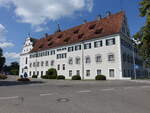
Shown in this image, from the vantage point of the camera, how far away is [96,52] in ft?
113

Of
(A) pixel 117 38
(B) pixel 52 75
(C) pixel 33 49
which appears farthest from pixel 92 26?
(C) pixel 33 49

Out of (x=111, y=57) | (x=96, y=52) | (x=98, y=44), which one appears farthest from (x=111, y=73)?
(x=98, y=44)

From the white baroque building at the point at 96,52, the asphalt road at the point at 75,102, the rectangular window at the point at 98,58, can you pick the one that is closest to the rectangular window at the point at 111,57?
the white baroque building at the point at 96,52

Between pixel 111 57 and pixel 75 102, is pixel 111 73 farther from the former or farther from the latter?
pixel 75 102

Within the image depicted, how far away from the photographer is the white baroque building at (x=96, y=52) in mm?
31578

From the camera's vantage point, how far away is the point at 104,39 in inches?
1310

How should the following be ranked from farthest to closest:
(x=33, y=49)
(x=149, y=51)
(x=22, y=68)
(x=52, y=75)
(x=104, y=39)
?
(x=22, y=68)
(x=33, y=49)
(x=52, y=75)
(x=104, y=39)
(x=149, y=51)

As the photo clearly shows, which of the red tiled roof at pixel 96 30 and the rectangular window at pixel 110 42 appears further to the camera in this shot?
the red tiled roof at pixel 96 30

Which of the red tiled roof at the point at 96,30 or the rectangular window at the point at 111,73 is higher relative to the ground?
the red tiled roof at the point at 96,30

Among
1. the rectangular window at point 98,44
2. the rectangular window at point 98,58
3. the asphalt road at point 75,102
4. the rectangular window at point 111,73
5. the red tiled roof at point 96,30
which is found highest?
the red tiled roof at point 96,30

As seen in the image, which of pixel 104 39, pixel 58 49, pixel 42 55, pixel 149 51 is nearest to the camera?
pixel 149 51

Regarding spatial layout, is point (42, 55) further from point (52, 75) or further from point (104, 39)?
point (104, 39)

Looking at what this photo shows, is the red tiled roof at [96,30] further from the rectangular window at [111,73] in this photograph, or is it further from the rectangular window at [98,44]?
the rectangular window at [111,73]

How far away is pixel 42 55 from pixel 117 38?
89.6ft
